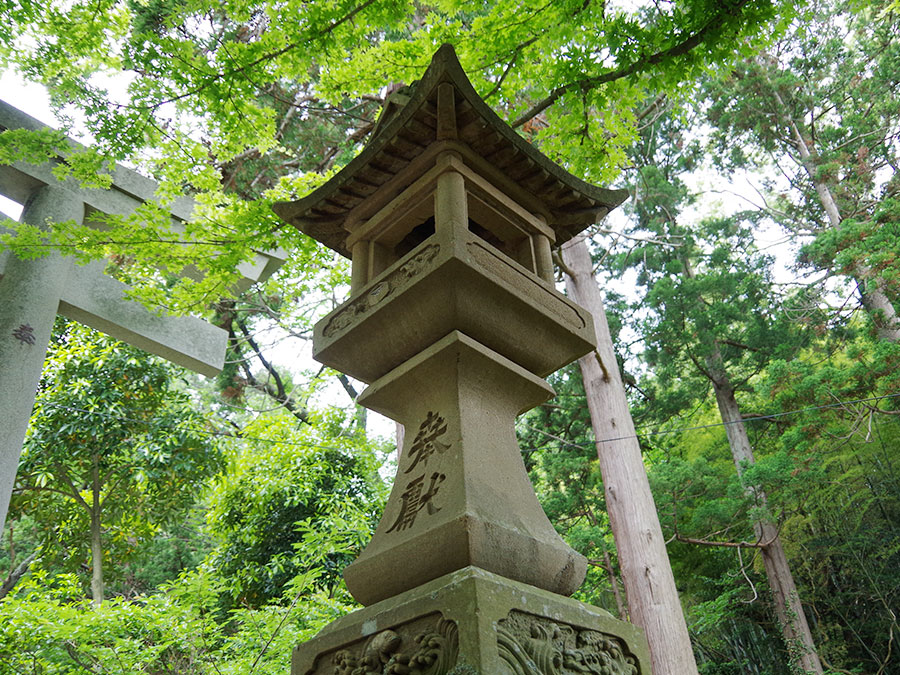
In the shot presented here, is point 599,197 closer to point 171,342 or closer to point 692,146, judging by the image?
point 171,342

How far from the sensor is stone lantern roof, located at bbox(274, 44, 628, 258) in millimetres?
2596

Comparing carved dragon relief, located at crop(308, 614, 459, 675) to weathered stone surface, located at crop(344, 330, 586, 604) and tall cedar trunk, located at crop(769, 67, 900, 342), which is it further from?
tall cedar trunk, located at crop(769, 67, 900, 342)

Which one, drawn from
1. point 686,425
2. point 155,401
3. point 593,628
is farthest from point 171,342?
point 686,425

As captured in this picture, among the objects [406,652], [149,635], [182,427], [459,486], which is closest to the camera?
[406,652]

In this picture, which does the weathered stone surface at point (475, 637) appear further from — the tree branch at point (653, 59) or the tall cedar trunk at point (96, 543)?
the tall cedar trunk at point (96, 543)

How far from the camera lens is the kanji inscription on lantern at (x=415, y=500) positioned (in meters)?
2.17

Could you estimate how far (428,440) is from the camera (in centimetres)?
238

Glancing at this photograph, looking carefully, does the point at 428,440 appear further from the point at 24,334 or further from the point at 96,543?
the point at 96,543

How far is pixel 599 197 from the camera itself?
9.90ft

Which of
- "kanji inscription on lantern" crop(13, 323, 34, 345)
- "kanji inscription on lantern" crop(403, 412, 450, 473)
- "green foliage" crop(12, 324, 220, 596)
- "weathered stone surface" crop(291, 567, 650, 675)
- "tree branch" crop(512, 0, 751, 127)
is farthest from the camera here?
"green foliage" crop(12, 324, 220, 596)

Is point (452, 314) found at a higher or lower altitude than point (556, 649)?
higher

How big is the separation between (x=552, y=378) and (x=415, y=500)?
894 centimetres

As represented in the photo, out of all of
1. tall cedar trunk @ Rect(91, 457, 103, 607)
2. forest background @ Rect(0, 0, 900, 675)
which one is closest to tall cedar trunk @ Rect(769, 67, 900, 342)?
forest background @ Rect(0, 0, 900, 675)

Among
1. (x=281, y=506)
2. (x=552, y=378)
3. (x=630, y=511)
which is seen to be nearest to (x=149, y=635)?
(x=281, y=506)
